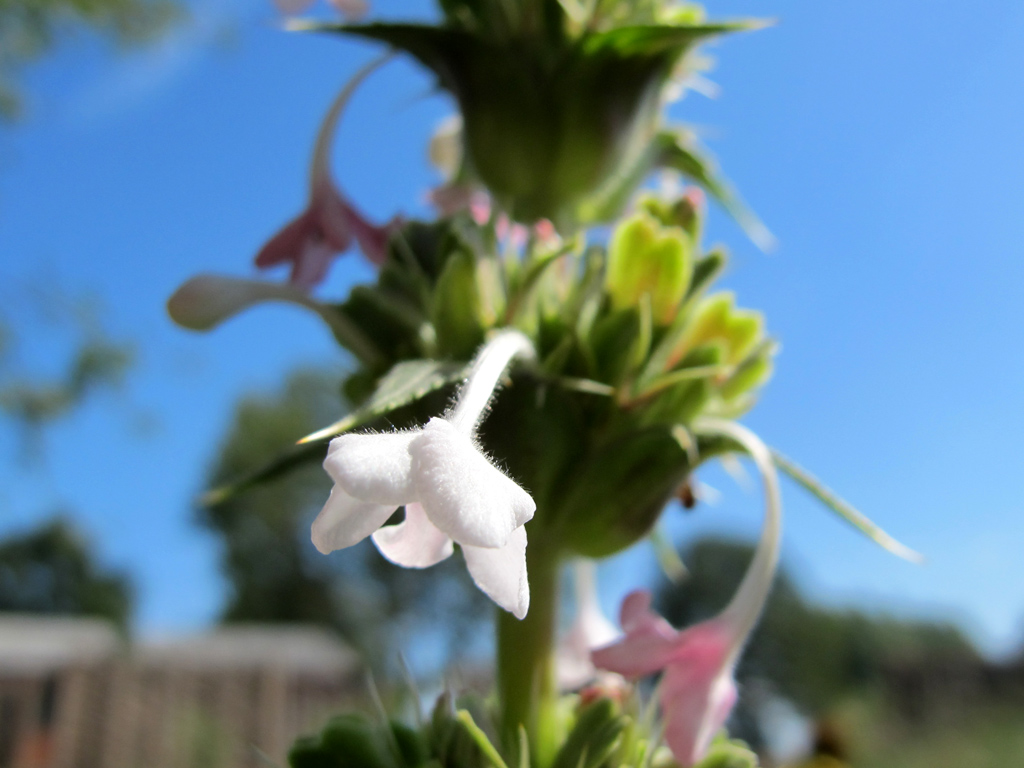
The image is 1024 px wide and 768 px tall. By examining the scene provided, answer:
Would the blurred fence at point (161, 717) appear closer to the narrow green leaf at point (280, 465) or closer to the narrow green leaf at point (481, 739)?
the narrow green leaf at point (280, 465)

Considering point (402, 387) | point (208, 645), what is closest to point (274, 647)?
point (208, 645)

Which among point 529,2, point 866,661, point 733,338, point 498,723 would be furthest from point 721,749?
point 866,661

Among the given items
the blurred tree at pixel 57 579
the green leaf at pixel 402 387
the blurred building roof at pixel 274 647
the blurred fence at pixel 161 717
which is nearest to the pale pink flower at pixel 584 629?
the green leaf at pixel 402 387

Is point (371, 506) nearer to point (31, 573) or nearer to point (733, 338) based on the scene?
point (733, 338)

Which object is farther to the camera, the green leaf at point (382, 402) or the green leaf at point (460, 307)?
the green leaf at point (460, 307)

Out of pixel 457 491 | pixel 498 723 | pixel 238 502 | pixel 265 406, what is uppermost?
pixel 457 491

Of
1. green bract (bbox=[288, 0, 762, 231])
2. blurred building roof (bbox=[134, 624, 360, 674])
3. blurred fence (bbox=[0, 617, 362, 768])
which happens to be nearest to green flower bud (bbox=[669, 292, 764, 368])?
green bract (bbox=[288, 0, 762, 231])
